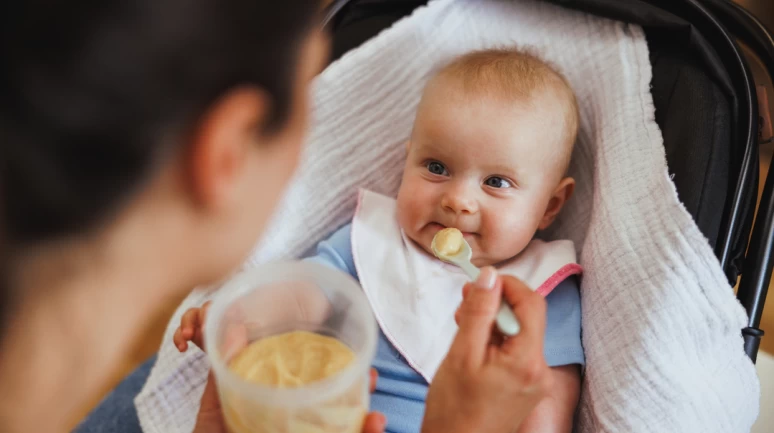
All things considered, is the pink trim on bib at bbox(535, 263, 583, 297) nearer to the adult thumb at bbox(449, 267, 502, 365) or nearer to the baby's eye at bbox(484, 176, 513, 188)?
the baby's eye at bbox(484, 176, 513, 188)

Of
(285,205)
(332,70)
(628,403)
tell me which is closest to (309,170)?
(285,205)

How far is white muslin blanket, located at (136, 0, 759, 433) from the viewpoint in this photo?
30.5 inches

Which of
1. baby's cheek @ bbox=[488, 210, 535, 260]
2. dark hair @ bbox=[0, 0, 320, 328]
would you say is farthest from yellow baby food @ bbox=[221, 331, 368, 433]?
baby's cheek @ bbox=[488, 210, 535, 260]

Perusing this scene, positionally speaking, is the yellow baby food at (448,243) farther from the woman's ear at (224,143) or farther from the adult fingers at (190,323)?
the woman's ear at (224,143)

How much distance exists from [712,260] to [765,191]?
13 centimetres

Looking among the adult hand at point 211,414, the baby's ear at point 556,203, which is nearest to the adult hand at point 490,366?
the adult hand at point 211,414

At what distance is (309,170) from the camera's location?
108 centimetres

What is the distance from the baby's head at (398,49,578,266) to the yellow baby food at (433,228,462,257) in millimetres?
53

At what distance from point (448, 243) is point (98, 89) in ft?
2.04

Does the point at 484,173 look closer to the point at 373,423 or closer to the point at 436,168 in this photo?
the point at 436,168

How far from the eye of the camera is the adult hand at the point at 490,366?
0.59 m

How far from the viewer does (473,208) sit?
93cm

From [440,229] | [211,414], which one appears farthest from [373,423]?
[440,229]

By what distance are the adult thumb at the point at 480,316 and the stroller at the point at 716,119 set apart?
1.25 ft
